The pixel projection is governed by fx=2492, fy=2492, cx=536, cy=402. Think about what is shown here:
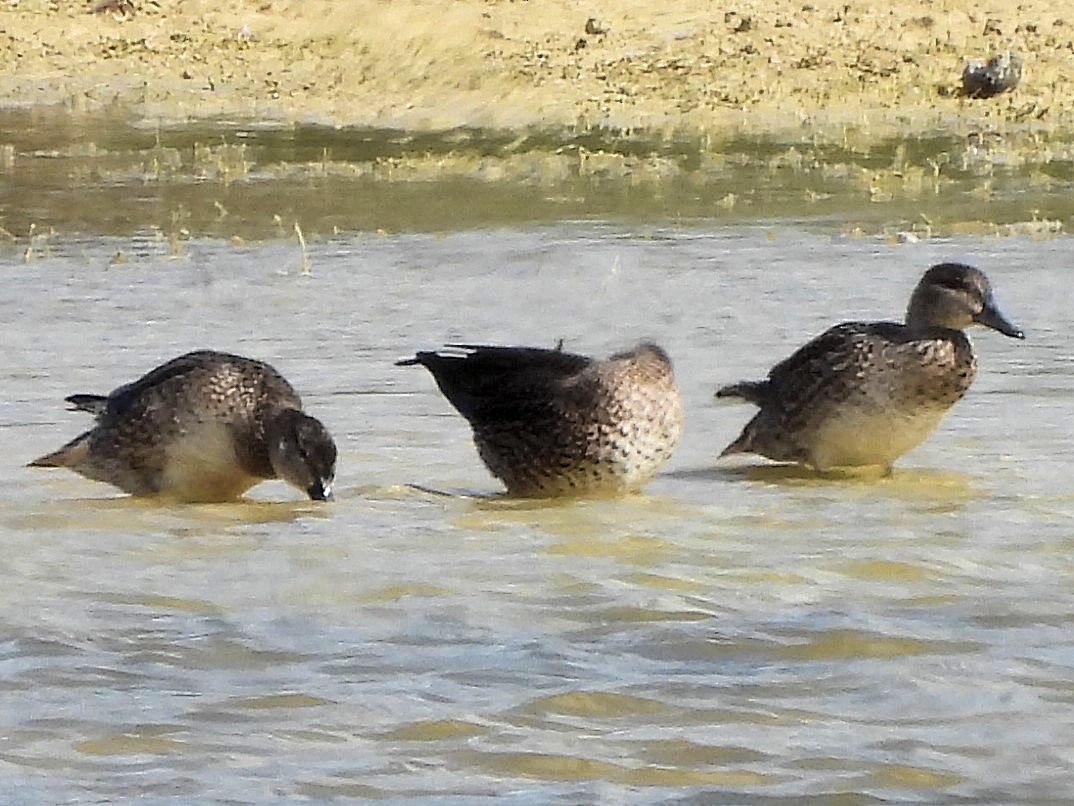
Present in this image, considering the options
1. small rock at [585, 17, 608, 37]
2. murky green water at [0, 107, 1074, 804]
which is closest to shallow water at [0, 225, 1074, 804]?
murky green water at [0, 107, 1074, 804]

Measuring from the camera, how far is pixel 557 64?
823 inches

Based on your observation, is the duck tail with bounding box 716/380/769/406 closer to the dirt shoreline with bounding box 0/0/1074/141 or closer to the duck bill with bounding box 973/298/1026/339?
the duck bill with bounding box 973/298/1026/339

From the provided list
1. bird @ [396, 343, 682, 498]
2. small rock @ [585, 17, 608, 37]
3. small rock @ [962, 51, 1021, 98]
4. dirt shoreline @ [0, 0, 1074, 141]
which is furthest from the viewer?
small rock @ [585, 17, 608, 37]

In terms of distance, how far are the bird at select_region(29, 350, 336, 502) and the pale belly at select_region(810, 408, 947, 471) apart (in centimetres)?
144

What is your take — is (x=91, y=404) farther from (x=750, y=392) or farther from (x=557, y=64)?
A: (x=557, y=64)

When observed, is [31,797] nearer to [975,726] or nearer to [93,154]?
[975,726]

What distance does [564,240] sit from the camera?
12.9m

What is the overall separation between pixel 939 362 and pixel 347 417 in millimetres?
2028

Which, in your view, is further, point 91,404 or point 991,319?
point 991,319

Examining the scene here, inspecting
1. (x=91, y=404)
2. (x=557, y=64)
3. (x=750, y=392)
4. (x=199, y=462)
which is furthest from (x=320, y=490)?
(x=557, y=64)

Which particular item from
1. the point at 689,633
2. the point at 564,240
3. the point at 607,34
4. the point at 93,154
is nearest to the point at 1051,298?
the point at 564,240

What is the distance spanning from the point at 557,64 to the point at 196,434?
1431 centimetres

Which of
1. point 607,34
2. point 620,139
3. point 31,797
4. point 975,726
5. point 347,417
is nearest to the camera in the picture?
point 31,797

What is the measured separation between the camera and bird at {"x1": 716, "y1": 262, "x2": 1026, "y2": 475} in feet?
23.3
